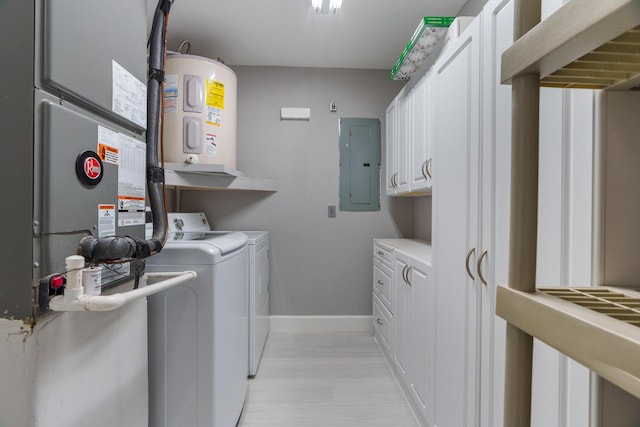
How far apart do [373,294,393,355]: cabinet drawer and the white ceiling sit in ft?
7.23

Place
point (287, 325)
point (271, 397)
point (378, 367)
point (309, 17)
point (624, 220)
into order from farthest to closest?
point (287, 325) → point (378, 367) → point (309, 17) → point (271, 397) → point (624, 220)

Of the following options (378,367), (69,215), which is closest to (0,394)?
(69,215)

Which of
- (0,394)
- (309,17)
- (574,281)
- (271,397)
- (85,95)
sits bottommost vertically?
(271,397)

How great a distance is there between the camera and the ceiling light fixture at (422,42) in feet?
5.59

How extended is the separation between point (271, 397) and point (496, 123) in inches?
78.8

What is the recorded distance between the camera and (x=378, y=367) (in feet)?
7.55

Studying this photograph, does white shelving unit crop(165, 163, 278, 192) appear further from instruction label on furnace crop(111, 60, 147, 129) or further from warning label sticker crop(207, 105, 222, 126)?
instruction label on furnace crop(111, 60, 147, 129)

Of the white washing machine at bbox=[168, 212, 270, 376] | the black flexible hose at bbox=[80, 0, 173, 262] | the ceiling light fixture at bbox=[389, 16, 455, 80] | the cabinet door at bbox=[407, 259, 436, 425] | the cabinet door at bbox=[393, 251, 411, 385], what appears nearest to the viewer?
the black flexible hose at bbox=[80, 0, 173, 262]

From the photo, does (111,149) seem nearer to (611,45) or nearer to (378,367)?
(611,45)

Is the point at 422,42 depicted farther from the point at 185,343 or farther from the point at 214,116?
the point at 185,343

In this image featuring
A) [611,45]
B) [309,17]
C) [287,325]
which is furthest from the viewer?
[287,325]

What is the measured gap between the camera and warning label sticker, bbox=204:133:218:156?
213 cm

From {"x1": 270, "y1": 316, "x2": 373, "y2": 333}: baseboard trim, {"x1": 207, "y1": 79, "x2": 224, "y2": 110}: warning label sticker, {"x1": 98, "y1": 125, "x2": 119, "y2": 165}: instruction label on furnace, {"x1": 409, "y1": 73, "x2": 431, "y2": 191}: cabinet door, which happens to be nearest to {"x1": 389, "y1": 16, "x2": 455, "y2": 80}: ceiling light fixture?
{"x1": 409, "y1": 73, "x2": 431, "y2": 191}: cabinet door

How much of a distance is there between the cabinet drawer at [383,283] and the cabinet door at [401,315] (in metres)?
0.14
